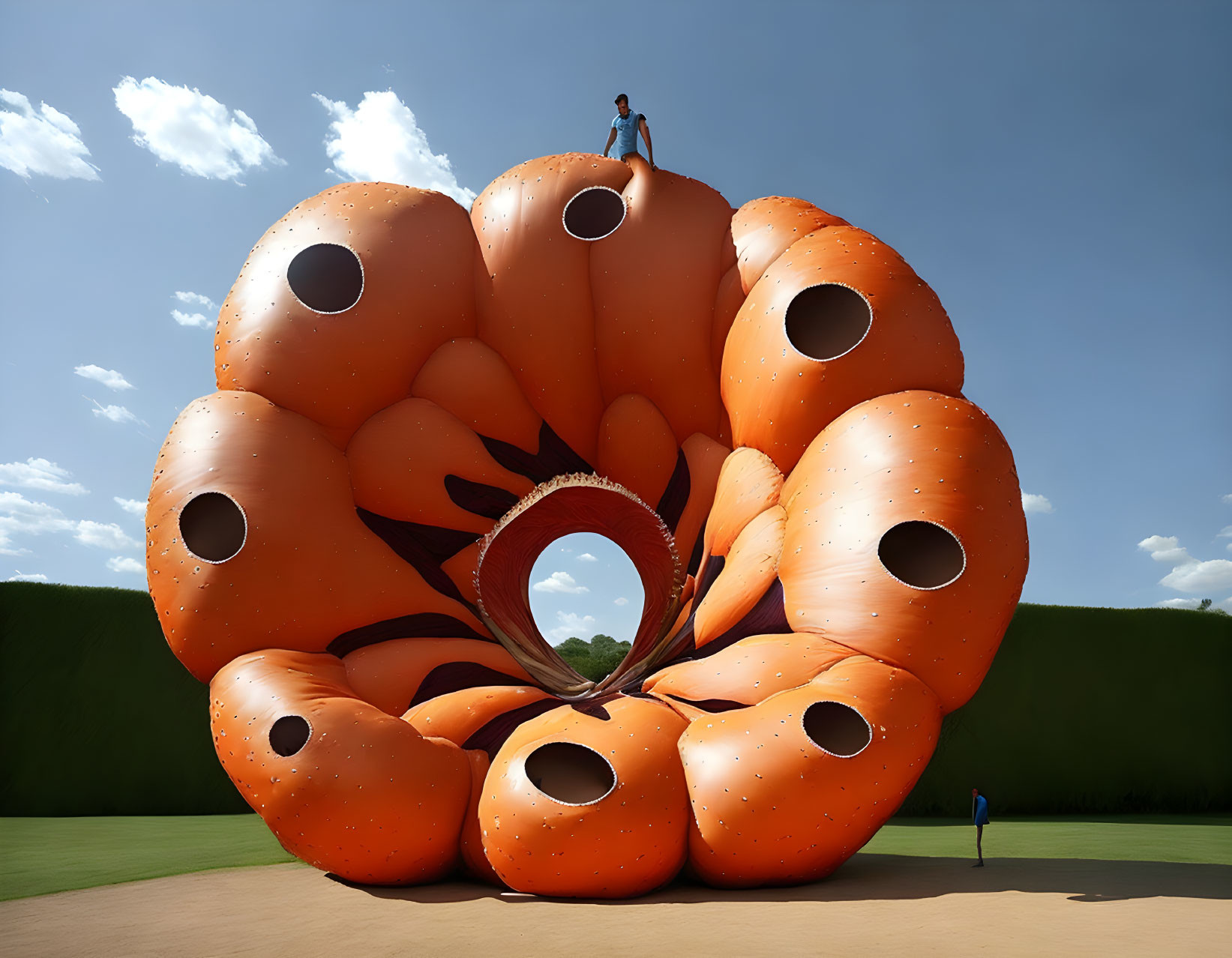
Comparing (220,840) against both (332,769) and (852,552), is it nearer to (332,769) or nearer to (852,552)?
(332,769)

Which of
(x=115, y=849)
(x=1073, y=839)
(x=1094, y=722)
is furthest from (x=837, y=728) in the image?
(x=1094, y=722)

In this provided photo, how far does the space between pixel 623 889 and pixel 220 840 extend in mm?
4954

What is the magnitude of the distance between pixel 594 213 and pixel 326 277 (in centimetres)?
212

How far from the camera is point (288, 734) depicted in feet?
15.5

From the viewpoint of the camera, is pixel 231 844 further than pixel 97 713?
No

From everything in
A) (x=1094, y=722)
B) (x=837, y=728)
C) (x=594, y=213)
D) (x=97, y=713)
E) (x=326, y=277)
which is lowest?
(x=837, y=728)

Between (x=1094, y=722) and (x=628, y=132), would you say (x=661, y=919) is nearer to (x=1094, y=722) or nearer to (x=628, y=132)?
(x=628, y=132)

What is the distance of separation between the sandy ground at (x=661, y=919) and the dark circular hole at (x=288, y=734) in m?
0.81

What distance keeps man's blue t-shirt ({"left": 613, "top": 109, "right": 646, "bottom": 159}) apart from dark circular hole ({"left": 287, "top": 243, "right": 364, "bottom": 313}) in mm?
2333

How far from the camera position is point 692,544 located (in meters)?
6.34

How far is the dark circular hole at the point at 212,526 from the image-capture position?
539 centimetres

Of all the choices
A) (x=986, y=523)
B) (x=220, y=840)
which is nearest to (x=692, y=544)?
(x=986, y=523)

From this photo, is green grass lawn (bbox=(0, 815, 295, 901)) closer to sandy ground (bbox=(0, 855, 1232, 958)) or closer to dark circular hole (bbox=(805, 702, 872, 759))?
sandy ground (bbox=(0, 855, 1232, 958))

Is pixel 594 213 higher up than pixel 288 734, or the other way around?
pixel 594 213
